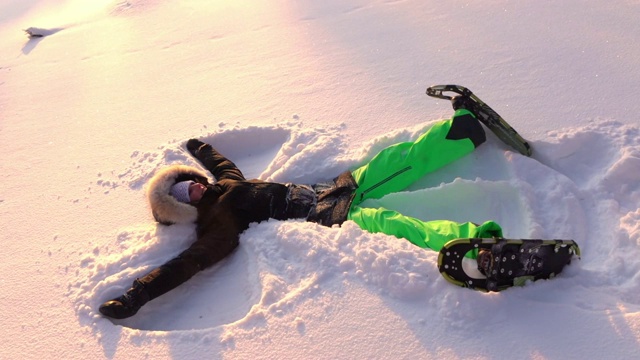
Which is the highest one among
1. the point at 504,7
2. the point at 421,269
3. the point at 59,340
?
the point at 504,7

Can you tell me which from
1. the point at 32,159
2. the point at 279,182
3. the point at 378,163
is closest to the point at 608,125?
the point at 378,163

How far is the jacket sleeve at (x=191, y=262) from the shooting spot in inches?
98.2

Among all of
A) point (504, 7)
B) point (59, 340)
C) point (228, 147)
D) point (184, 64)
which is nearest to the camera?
point (59, 340)

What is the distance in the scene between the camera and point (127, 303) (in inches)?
95.0

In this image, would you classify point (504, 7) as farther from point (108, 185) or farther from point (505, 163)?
point (108, 185)

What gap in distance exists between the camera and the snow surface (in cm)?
207

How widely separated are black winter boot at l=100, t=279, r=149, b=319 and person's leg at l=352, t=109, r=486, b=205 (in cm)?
117

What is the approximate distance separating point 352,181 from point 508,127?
0.89 meters

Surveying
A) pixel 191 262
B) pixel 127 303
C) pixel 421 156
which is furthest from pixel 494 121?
pixel 127 303

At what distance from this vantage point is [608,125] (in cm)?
292

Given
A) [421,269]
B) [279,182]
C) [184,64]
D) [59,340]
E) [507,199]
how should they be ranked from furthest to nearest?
[184,64], [279,182], [507,199], [59,340], [421,269]

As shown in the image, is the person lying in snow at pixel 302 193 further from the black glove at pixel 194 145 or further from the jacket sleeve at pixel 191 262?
the black glove at pixel 194 145

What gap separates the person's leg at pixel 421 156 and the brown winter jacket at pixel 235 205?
4.6 inches

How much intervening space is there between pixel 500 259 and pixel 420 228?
473 mm
